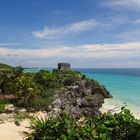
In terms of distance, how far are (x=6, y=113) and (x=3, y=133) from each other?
Answer: 10220 millimetres

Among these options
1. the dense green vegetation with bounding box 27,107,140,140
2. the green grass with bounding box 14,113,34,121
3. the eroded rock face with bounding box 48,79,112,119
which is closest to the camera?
the dense green vegetation with bounding box 27,107,140,140

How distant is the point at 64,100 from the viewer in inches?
1282

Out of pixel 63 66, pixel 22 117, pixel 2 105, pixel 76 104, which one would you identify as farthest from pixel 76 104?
pixel 63 66

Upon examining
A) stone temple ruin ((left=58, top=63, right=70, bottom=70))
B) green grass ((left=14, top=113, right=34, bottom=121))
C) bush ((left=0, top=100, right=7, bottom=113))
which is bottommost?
green grass ((left=14, top=113, right=34, bottom=121))

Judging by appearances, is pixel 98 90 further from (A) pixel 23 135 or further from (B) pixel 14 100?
(A) pixel 23 135

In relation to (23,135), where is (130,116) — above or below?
above

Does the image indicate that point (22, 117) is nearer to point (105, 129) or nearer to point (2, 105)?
point (2, 105)

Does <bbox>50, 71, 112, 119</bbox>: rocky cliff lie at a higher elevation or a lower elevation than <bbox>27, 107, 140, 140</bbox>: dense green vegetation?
lower

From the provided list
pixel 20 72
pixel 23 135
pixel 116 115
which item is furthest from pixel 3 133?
pixel 20 72

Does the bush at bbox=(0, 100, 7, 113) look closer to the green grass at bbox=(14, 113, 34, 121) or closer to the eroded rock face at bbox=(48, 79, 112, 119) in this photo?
the green grass at bbox=(14, 113, 34, 121)

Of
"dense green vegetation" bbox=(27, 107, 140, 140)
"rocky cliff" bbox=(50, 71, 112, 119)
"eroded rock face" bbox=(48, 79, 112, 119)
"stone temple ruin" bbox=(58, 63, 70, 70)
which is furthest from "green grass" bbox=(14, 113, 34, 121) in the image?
"stone temple ruin" bbox=(58, 63, 70, 70)

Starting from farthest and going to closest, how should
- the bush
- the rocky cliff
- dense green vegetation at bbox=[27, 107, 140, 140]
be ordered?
1. the rocky cliff
2. the bush
3. dense green vegetation at bbox=[27, 107, 140, 140]

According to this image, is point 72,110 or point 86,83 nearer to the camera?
point 72,110

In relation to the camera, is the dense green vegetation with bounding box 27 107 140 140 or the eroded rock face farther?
the eroded rock face
